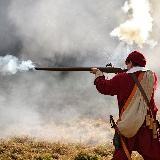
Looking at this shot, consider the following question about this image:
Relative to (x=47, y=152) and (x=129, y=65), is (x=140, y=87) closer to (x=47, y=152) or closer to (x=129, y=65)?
(x=129, y=65)

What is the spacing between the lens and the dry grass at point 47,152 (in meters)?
13.0

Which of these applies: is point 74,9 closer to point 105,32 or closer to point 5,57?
point 105,32

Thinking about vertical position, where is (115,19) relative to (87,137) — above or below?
above

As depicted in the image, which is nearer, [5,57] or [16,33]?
[5,57]

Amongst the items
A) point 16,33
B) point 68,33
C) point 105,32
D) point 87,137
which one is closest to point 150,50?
point 105,32

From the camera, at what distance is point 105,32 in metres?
40.4

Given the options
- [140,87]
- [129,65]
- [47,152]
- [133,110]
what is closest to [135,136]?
[133,110]

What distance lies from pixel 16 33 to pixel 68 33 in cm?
490

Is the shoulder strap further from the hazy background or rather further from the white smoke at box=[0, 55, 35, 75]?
the white smoke at box=[0, 55, 35, 75]

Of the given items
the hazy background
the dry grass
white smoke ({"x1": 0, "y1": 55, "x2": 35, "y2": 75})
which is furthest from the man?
white smoke ({"x1": 0, "y1": 55, "x2": 35, "y2": 75})

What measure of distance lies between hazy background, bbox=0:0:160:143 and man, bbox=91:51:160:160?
15.5m

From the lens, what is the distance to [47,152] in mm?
15180

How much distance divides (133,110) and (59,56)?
32326 mm

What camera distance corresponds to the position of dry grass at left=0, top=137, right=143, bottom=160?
13.0 m
